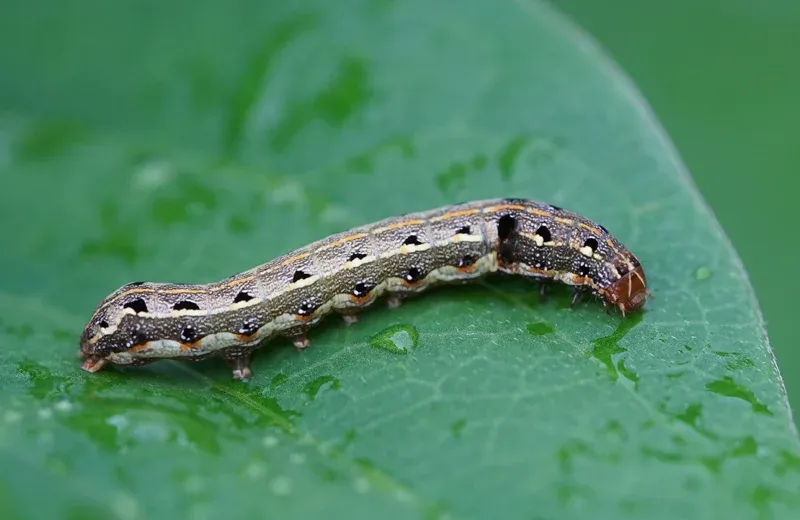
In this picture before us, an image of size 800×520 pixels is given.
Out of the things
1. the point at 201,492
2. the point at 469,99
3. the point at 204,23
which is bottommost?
the point at 201,492

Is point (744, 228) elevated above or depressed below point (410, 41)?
below

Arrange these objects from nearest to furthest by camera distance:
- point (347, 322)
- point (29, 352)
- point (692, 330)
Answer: point (692, 330) → point (29, 352) → point (347, 322)

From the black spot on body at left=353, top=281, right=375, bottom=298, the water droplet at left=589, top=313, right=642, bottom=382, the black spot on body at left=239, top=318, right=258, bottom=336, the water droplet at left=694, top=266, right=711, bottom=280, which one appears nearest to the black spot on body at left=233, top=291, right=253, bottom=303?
the black spot on body at left=239, top=318, right=258, bottom=336

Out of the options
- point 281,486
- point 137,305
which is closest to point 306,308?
point 137,305

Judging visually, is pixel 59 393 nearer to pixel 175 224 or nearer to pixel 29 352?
pixel 29 352

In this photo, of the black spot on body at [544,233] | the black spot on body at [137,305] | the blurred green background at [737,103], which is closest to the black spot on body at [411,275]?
the black spot on body at [544,233]

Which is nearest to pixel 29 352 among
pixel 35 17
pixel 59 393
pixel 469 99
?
pixel 59 393

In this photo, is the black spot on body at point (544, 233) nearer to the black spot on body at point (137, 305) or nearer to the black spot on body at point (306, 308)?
the black spot on body at point (306, 308)
